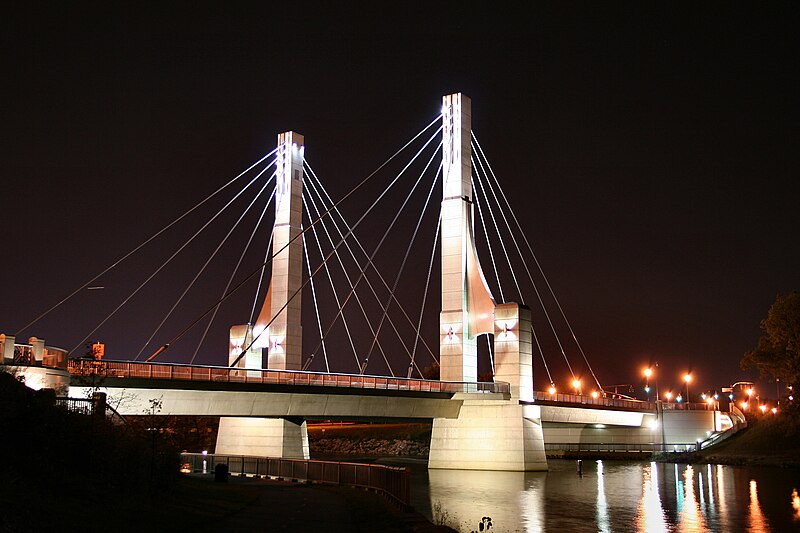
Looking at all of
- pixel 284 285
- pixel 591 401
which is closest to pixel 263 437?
pixel 284 285

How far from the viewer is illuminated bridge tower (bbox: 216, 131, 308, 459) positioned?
67.7 m

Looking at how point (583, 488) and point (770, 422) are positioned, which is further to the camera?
point (770, 422)

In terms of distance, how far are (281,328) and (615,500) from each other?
32.8 m

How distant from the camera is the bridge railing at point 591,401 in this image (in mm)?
74562

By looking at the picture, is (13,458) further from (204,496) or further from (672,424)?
(672,424)

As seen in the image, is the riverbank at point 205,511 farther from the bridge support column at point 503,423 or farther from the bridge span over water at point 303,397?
the bridge support column at point 503,423

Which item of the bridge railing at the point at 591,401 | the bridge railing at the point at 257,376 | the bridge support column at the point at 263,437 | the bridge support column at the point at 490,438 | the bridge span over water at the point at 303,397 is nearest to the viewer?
the bridge railing at the point at 257,376

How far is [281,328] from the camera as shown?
6981cm

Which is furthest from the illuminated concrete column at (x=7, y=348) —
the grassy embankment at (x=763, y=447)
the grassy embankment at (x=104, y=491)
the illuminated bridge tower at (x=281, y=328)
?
the grassy embankment at (x=763, y=447)

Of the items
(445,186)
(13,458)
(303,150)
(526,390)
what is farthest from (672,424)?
(13,458)

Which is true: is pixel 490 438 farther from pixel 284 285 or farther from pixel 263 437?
pixel 284 285

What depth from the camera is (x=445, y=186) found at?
71.4 meters

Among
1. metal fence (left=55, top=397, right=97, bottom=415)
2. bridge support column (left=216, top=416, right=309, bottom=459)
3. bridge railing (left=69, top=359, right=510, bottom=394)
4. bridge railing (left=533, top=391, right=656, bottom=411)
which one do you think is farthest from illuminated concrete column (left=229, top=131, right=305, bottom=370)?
metal fence (left=55, top=397, right=97, bottom=415)

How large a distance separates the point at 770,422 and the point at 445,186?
41897 mm
